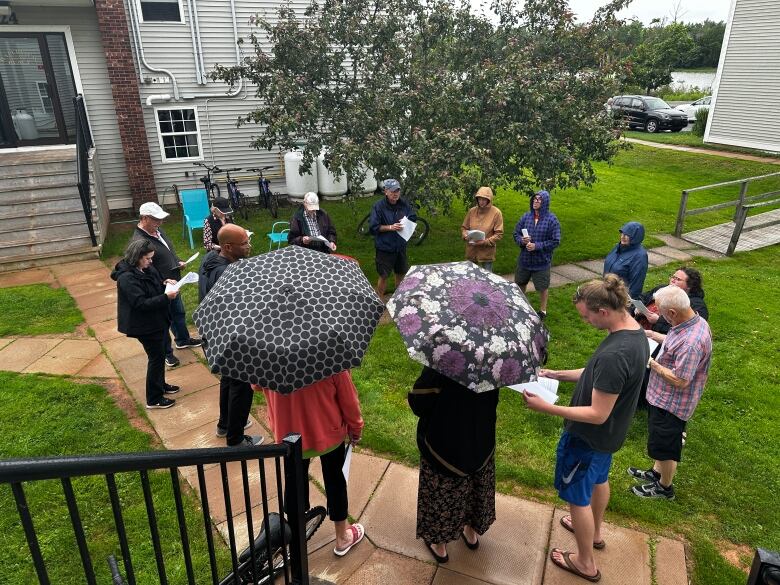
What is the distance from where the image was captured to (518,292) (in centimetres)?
297

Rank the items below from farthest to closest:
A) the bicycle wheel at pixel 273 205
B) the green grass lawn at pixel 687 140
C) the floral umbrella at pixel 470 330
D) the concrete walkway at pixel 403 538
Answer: the green grass lawn at pixel 687 140
the bicycle wheel at pixel 273 205
the concrete walkway at pixel 403 538
the floral umbrella at pixel 470 330

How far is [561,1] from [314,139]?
5226mm

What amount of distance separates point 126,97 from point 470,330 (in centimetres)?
1139

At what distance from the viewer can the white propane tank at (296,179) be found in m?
12.6

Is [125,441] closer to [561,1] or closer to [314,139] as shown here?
[314,139]

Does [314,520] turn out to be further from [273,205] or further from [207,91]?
[207,91]

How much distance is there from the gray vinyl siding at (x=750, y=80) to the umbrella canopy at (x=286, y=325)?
2107cm

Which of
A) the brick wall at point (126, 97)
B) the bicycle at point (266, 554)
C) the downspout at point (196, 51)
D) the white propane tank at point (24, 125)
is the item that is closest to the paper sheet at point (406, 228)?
the bicycle at point (266, 554)

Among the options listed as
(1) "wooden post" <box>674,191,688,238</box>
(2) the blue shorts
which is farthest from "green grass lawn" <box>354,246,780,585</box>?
(1) "wooden post" <box>674,191,688,238</box>

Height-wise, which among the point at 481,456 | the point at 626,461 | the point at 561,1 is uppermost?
the point at 561,1

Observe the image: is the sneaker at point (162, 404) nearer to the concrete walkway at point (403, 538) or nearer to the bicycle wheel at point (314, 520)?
the concrete walkway at point (403, 538)

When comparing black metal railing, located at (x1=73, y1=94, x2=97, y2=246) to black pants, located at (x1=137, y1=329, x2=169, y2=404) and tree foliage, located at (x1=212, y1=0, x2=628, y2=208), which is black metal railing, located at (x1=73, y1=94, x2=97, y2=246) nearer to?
tree foliage, located at (x1=212, y1=0, x2=628, y2=208)

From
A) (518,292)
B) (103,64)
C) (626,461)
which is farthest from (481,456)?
(103,64)

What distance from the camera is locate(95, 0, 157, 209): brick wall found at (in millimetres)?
10469
